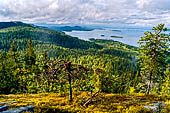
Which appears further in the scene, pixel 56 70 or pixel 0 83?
pixel 0 83

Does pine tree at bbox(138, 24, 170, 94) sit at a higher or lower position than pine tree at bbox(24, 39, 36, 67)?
higher

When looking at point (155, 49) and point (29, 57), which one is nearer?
point (155, 49)

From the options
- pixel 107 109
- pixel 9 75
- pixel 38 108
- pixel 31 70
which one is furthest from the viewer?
pixel 9 75

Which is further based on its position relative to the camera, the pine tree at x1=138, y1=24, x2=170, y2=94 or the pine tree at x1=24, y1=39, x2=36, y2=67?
the pine tree at x1=24, y1=39, x2=36, y2=67

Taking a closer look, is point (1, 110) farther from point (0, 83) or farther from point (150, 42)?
point (0, 83)

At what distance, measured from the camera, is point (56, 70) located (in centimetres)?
1184

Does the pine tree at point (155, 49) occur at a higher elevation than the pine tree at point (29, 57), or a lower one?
higher

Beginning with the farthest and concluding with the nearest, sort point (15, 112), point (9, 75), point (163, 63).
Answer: point (9, 75) → point (163, 63) → point (15, 112)

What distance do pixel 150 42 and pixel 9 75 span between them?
41.6 meters

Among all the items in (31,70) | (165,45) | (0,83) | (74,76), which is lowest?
(0,83)

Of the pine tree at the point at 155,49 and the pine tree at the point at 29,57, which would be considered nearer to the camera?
the pine tree at the point at 155,49

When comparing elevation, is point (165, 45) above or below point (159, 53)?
above

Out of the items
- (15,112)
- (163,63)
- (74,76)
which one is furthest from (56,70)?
(163,63)

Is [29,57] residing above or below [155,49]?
below
